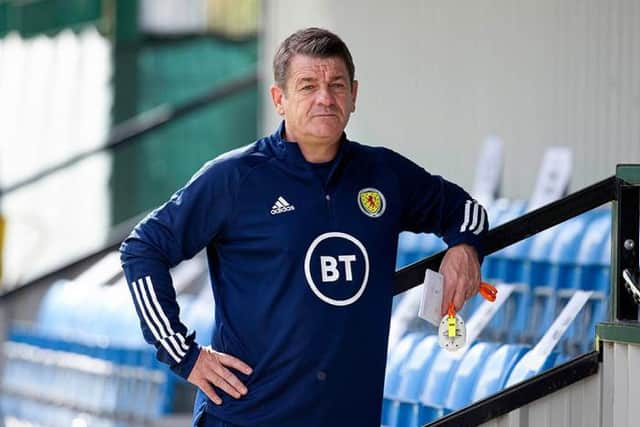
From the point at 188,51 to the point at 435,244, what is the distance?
4.65 metres

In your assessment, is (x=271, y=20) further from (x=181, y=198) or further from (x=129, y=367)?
(x=181, y=198)

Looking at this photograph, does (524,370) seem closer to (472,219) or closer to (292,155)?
(472,219)

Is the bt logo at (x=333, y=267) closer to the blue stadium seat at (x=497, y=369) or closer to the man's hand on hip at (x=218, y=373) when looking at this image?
the man's hand on hip at (x=218, y=373)

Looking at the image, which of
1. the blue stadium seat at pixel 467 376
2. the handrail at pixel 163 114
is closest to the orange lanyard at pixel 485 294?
the blue stadium seat at pixel 467 376

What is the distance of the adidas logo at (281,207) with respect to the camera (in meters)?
3.05

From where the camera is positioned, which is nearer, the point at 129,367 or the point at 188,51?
the point at 129,367

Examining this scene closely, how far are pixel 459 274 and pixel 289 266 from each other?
1.62 ft

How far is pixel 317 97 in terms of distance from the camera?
3059 mm

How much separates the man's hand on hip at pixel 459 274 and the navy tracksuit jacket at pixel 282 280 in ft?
0.76

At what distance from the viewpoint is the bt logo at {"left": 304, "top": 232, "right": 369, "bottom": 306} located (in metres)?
3.03

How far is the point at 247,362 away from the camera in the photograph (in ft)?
10.1

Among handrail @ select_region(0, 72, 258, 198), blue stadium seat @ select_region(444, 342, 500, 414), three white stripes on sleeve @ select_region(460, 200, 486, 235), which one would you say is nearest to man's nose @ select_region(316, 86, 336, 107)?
three white stripes on sleeve @ select_region(460, 200, 486, 235)

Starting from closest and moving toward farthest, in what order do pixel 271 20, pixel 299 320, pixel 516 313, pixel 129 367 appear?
pixel 299 320 < pixel 516 313 < pixel 129 367 < pixel 271 20

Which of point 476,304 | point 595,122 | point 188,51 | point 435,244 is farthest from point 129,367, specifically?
point 188,51
